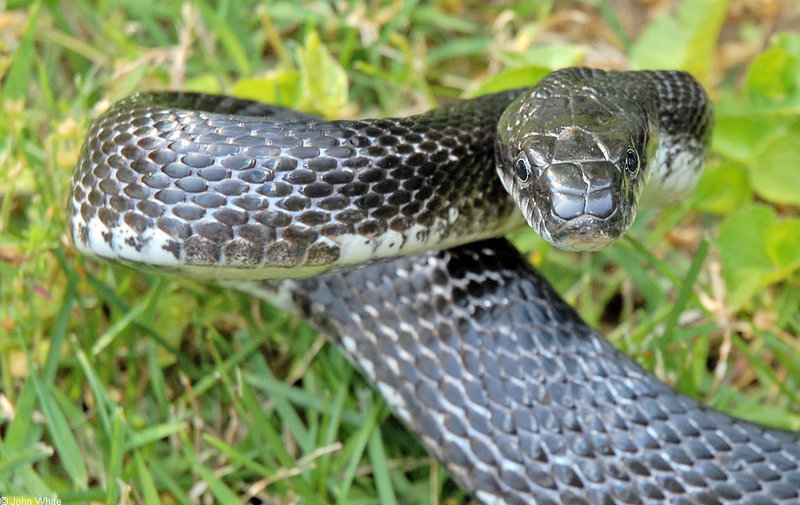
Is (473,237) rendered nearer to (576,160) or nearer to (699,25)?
(576,160)

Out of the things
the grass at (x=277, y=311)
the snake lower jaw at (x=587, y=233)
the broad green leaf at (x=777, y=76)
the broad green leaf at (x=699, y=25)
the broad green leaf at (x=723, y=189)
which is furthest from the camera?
the broad green leaf at (x=699, y=25)

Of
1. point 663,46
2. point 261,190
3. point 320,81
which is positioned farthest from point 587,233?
point 663,46

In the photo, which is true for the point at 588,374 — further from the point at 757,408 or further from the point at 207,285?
the point at 207,285

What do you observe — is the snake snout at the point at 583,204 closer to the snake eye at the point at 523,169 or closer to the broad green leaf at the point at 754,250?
the snake eye at the point at 523,169

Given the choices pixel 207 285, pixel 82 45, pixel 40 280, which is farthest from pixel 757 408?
pixel 82 45

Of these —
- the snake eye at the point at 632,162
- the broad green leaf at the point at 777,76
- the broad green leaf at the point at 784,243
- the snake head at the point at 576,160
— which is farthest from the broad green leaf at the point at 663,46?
the snake eye at the point at 632,162

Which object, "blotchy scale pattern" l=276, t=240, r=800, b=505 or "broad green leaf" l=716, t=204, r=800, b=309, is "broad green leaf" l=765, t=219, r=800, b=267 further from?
"blotchy scale pattern" l=276, t=240, r=800, b=505

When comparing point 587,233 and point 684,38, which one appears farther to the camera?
point 684,38
